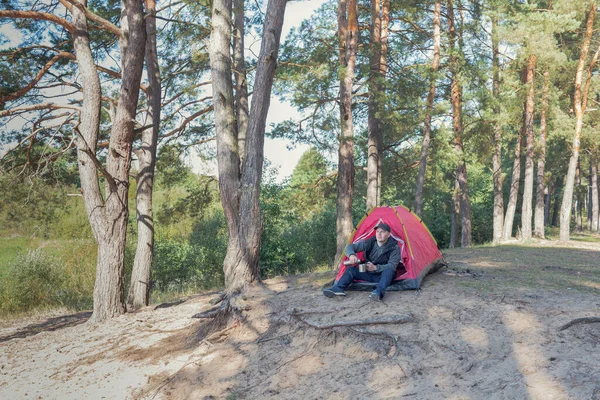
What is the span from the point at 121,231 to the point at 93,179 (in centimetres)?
121

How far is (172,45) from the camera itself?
14.5m

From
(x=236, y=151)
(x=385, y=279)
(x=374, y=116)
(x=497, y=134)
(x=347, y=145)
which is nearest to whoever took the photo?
(x=385, y=279)

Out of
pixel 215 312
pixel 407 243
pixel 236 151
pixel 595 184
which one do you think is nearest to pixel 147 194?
pixel 236 151

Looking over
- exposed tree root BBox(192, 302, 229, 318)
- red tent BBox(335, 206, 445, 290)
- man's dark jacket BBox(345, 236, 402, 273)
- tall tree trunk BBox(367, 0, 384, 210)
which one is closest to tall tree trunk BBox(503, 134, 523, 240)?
tall tree trunk BBox(367, 0, 384, 210)

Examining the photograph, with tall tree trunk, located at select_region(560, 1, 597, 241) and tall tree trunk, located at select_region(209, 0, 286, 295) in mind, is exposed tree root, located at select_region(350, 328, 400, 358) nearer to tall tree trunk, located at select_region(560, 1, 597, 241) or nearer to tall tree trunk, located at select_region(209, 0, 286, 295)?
tall tree trunk, located at select_region(209, 0, 286, 295)

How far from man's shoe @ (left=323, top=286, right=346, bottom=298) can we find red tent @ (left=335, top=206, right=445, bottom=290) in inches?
10.6

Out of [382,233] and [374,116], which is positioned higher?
[374,116]

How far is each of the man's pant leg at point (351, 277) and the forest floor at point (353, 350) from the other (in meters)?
0.24

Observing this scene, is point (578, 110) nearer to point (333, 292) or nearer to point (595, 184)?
point (595, 184)

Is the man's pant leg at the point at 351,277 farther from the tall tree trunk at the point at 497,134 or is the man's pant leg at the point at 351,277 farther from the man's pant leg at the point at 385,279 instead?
the tall tree trunk at the point at 497,134

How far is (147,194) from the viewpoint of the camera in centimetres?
1148

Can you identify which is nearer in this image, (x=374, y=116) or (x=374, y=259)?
(x=374, y=259)

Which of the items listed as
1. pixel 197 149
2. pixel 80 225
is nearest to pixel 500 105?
pixel 197 149

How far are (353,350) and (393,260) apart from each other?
6.68 feet
